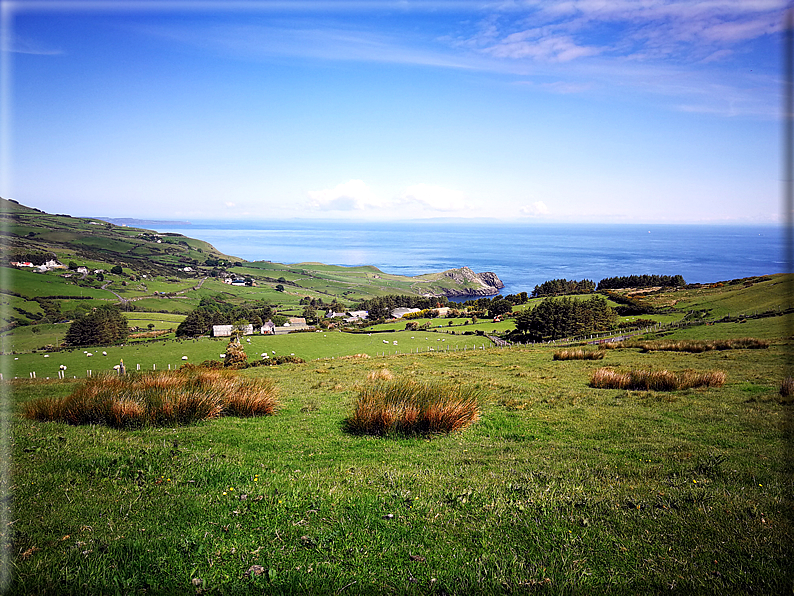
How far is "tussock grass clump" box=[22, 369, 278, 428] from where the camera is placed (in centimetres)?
725

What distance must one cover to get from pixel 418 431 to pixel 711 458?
4.63 m

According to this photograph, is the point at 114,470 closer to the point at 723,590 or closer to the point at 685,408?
the point at 723,590

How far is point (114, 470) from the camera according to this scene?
16.6 feet

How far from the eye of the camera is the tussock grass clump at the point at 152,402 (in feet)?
23.8

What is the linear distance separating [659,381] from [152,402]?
13229 mm

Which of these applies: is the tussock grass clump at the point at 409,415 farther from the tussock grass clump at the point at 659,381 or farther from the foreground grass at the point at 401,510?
the tussock grass clump at the point at 659,381

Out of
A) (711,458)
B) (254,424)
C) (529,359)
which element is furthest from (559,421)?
(529,359)

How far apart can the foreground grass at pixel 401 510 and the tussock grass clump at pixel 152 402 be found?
422mm

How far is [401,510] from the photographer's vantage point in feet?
14.7

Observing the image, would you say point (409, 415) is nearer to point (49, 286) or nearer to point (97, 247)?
point (49, 286)

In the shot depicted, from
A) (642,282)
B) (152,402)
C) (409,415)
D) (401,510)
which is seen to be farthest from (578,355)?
(642,282)

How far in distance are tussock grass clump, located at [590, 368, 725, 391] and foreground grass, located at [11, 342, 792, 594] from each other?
3816 millimetres

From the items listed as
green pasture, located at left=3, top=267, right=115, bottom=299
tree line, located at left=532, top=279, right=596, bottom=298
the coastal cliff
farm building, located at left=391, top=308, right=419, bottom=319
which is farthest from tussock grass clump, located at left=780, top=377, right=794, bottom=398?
the coastal cliff

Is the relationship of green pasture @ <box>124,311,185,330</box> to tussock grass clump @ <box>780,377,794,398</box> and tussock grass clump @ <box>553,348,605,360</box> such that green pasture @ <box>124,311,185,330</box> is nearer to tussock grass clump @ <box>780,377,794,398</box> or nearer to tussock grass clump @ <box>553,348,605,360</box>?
tussock grass clump @ <box>553,348,605,360</box>
